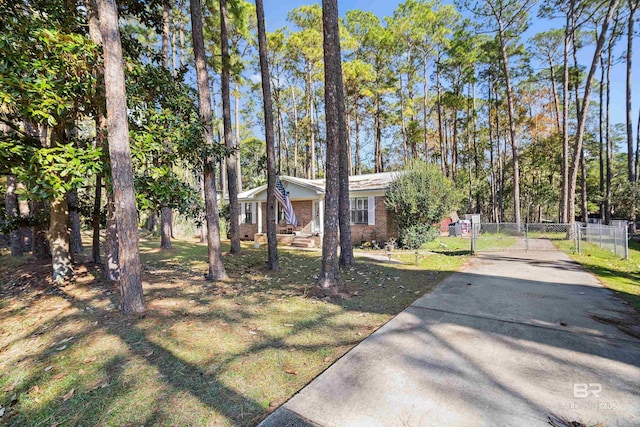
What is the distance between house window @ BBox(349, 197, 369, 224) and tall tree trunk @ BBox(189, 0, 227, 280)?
884 cm

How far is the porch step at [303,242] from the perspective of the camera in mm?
13935

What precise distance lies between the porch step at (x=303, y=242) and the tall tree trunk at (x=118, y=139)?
1013 centimetres

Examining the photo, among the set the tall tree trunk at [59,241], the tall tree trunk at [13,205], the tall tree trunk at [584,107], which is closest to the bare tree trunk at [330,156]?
the tall tree trunk at [59,241]

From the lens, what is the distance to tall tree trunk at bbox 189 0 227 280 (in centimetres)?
611

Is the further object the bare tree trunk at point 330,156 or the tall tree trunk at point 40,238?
the tall tree trunk at point 40,238

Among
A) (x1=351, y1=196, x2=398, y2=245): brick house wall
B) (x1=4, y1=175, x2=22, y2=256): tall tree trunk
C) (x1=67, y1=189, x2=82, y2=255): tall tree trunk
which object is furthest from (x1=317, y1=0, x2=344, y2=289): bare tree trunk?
(x1=4, y1=175, x2=22, y2=256): tall tree trunk

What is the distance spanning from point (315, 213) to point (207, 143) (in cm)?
996

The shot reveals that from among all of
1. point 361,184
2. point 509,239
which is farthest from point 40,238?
point 509,239

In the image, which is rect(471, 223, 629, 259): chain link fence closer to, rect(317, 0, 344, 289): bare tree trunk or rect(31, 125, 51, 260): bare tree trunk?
rect(317, 0, 344, 289): bare tree trunk

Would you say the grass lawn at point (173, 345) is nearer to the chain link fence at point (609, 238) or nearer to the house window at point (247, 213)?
the chain link fence at point (609, 238)

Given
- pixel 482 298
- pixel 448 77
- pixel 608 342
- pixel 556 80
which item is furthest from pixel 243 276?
pixel 556 80

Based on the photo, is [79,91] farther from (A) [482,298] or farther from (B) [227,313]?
(A) [482,298]

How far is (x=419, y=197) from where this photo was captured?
12.3 metres

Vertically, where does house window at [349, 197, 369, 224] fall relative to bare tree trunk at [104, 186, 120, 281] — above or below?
above
